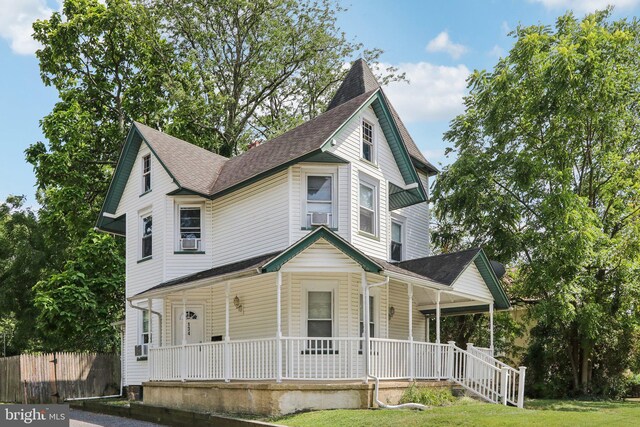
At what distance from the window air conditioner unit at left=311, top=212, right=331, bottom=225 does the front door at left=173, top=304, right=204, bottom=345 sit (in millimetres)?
4659

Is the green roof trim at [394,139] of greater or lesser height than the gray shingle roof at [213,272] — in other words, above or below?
above

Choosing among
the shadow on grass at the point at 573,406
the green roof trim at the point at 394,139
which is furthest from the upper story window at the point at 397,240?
the shadow on grass at the point at 573,406

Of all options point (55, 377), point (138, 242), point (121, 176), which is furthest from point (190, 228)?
point (55, 377)

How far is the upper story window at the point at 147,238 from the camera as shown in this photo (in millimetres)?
22359

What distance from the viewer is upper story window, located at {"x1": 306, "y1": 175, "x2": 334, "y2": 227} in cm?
1872

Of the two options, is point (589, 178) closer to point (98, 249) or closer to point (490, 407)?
point (490, 407)

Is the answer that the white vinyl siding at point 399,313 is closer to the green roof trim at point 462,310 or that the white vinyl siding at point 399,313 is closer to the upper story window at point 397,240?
the green roof trim at point 462,310

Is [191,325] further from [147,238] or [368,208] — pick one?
[368,208]

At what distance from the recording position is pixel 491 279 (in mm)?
20172

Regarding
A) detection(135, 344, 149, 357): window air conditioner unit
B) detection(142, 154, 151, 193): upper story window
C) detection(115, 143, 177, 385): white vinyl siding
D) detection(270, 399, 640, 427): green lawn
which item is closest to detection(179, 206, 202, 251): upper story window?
detection(115, 143, 177, 385): white vinyl siding

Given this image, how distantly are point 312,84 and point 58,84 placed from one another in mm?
13029

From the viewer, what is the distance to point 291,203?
1855 centimetres

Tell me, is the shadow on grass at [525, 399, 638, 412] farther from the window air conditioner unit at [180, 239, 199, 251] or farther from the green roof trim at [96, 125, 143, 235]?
the green roof trim at [96, 125, 143, 235]

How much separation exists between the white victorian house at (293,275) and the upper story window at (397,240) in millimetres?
59
